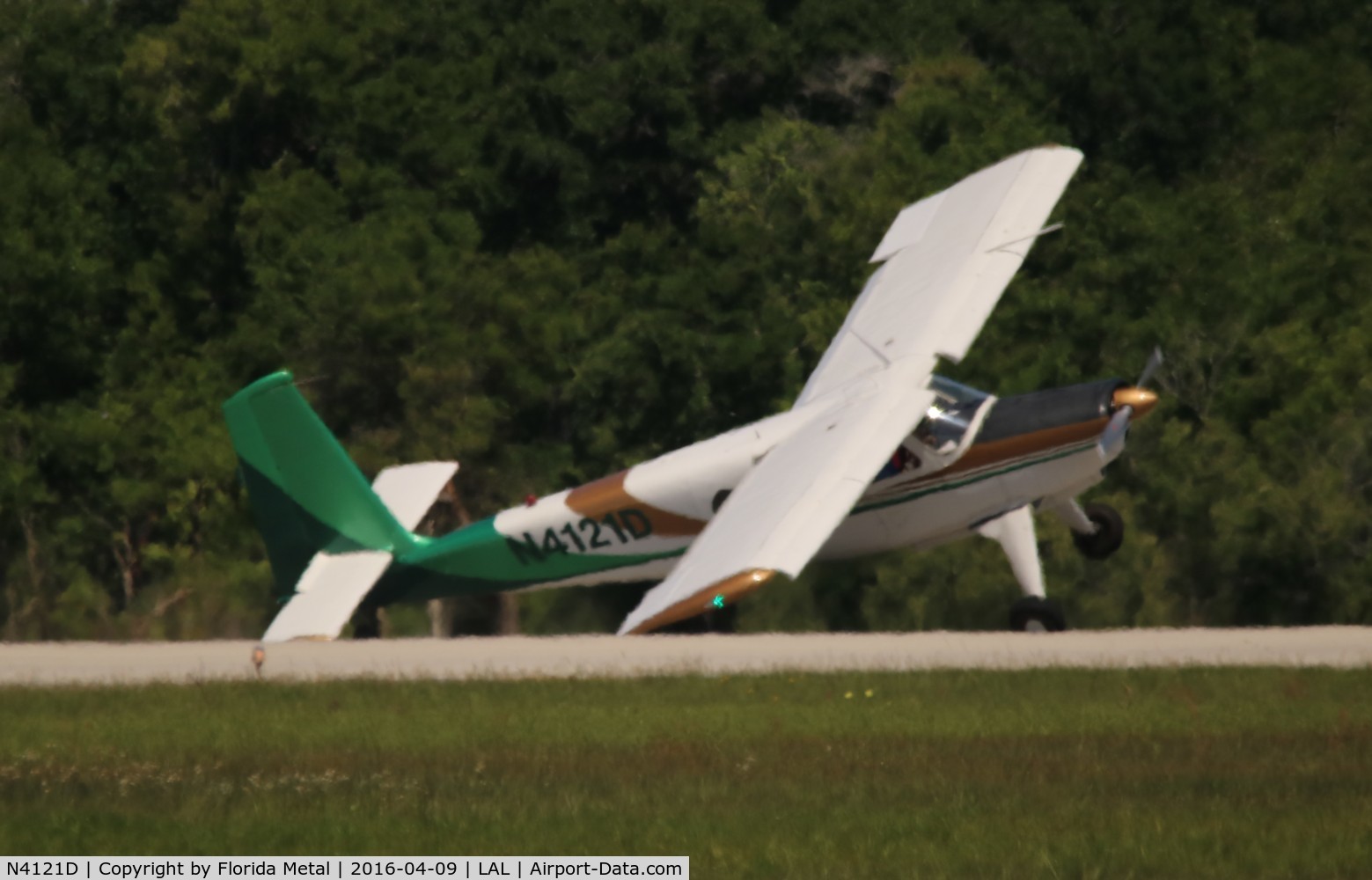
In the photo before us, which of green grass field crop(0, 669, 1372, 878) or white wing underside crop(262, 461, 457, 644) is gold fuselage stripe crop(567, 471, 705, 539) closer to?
white wing underside crop(262, 461, 457, 644)

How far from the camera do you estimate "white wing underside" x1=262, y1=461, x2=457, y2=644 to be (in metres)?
19.0

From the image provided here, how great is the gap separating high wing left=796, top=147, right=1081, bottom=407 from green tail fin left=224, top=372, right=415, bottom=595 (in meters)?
3.71

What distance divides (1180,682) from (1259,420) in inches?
423

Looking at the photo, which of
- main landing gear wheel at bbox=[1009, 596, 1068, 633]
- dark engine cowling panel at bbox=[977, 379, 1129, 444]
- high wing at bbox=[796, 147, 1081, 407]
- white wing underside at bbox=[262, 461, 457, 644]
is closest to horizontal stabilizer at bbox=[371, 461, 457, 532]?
white wing underside at bbox=[262, 461, 457, 644]

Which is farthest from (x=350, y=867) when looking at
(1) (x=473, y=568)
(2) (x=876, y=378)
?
(1) (x=473, y=568)

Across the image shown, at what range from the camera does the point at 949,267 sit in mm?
20531

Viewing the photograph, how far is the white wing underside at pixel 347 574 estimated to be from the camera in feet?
62.3

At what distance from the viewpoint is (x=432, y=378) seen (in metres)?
28.2

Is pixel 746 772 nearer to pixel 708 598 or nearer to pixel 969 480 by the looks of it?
pixel 708 598

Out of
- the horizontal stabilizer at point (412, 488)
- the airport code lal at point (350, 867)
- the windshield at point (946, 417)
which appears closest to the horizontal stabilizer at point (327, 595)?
the horizontal stabilizer at point (412, 488)

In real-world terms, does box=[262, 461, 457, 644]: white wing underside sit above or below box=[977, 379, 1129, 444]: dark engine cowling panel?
below

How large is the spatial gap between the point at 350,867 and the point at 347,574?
9.87 meters

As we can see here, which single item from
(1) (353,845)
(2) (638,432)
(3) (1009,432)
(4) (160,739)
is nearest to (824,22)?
(2) (638,432)

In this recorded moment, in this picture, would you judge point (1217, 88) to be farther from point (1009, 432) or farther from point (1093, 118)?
point (1009, 432)
